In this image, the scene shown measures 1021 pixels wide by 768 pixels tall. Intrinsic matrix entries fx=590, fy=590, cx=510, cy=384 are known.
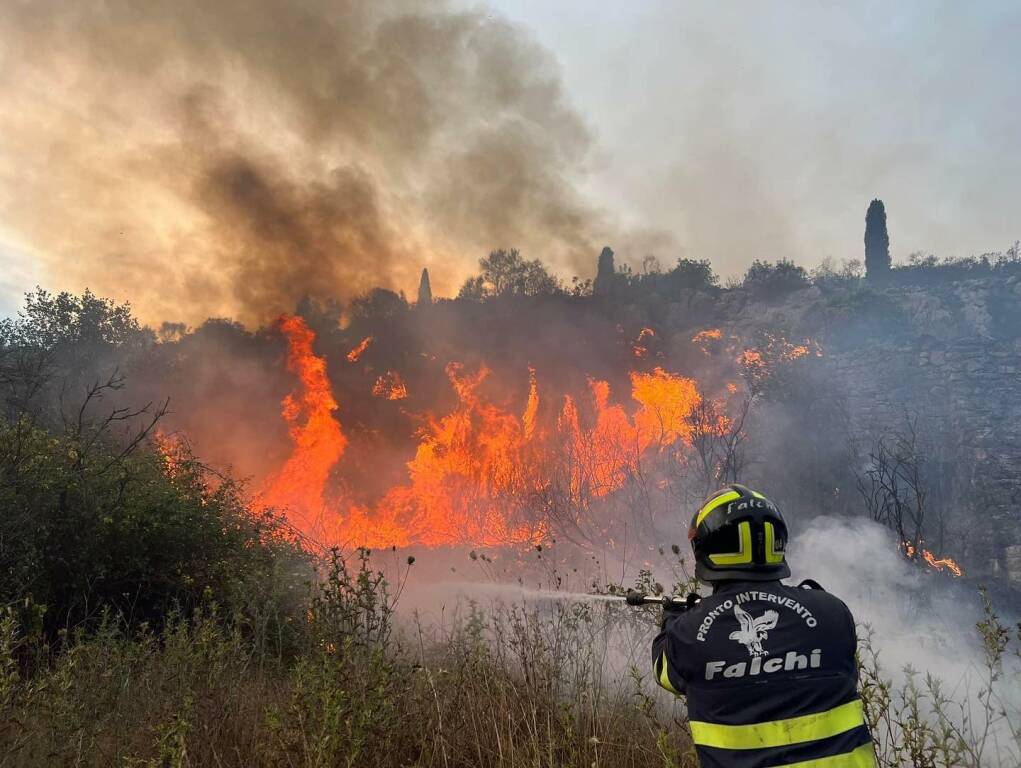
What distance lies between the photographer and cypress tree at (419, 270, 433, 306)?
36.1 m

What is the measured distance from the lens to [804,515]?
2161 cm

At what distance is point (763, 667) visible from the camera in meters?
2.56

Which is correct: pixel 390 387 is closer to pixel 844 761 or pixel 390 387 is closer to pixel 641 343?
pixel 641 343

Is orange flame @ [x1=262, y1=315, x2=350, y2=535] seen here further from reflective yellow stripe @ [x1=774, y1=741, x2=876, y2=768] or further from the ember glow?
reflective yellow stripe @ [x1=774, y1=741, x2=876, y2=768]

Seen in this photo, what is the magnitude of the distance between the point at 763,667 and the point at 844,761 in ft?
1.55

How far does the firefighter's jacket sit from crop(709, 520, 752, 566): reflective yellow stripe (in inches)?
4.4

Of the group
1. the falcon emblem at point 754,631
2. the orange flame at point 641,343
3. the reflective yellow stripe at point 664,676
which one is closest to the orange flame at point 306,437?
the orange flame at point 641,343

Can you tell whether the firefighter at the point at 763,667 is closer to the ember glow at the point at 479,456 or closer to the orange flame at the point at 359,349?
the ember glow at the point at 479,456

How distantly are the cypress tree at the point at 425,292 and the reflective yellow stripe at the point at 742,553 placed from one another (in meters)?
33.7

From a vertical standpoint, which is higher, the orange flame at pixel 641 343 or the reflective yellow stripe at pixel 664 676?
the orange flame at pixel 641 343

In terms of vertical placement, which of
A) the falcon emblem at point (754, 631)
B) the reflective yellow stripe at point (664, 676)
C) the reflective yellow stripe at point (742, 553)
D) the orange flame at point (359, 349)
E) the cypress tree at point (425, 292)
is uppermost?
the cypress tree at point (425, 292)

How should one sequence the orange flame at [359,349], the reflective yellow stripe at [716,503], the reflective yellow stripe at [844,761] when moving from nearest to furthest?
the reflective yellow stripe at [844,761] < the reflective yellow stripe at [716,503] < the orange flame at [359,349]

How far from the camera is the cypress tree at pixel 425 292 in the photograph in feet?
118

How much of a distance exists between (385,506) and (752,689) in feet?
72.3
